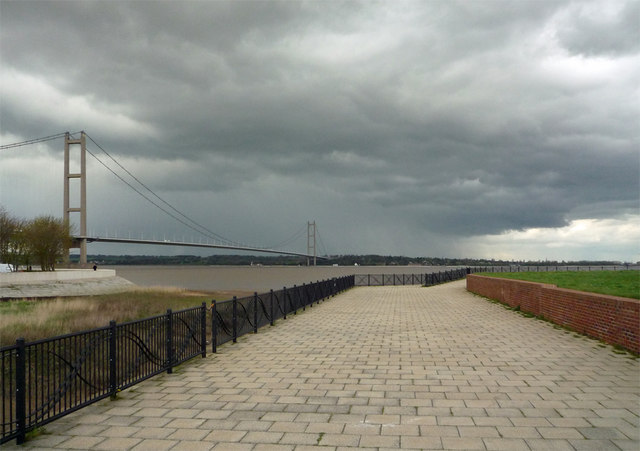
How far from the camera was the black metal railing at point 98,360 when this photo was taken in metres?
5.58

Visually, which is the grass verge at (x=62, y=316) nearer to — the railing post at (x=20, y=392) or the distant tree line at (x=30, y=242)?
the railing post at (x=20, y=392)

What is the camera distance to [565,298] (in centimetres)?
1391

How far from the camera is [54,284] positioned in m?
40.5

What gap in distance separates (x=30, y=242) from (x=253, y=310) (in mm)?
39222

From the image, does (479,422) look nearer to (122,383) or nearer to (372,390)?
(372,390)

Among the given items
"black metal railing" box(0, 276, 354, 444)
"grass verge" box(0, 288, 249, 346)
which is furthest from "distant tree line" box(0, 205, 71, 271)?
"black metal railing" box(0, 276, 354, 444)

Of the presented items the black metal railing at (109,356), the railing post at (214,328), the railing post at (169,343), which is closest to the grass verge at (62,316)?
the black metal railing at (109,356)

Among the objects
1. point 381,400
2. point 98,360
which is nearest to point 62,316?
point 98,360

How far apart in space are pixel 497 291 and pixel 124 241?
56.2m

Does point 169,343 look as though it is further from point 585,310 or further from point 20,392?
point 585,310

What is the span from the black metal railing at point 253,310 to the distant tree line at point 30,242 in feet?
111

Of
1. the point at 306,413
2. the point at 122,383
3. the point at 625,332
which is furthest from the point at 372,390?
the point at 625,332

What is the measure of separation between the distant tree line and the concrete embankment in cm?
383

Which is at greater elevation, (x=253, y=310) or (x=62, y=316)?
(x=253, y=310)
